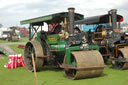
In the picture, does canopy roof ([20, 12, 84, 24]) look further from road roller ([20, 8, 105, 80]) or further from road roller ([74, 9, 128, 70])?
road roller ([74, 9, 128, 70])

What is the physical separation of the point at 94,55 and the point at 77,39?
109 centimetres

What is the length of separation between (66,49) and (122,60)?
2.40 metres

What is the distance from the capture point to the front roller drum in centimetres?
537

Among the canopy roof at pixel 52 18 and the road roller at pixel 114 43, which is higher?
the canopy roof at pixel 52 18

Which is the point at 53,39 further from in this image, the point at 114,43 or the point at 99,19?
the point at 99,19

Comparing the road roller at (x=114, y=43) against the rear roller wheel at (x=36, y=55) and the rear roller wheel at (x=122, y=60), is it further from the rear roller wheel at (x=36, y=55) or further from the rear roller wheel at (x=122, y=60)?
the rear roller wheel at (x=36, y=55)

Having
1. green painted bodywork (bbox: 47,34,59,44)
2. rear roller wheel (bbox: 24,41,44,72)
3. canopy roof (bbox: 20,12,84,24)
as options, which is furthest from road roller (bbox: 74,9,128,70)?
rear roller wheel (bbox: 24,41,44,72)

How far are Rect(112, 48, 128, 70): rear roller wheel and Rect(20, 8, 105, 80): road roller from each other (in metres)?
1.31

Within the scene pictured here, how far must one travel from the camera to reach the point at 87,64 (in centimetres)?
543

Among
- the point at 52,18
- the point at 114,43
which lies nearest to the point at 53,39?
the point at 52,18

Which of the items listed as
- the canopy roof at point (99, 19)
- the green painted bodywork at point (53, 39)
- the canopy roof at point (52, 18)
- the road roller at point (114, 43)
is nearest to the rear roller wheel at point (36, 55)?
the green painted bodywork at point (53, 39)

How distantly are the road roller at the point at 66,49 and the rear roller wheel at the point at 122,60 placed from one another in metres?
1.31

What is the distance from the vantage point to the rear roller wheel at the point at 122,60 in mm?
7020

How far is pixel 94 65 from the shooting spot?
550 cm
